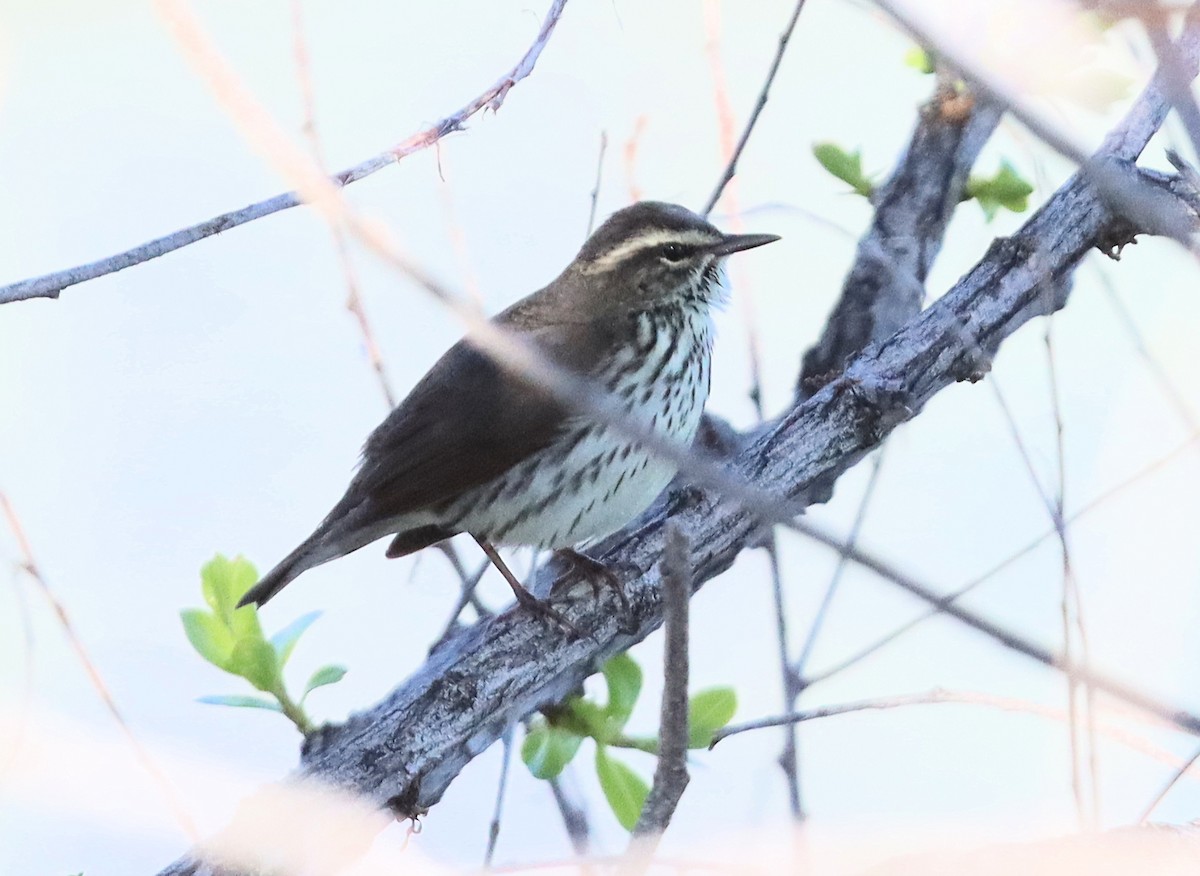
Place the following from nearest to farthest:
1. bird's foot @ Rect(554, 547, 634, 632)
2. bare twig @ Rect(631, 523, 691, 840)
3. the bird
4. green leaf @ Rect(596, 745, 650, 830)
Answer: bare twig @ Rect(631, 523, 691, 840) < green leaf @ Rect(596, 745, 650, 830) < bird's foot @ Rect(554, 547, 634, 632) < the bird

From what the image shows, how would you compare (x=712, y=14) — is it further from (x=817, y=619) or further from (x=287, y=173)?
(x=287, y=173)

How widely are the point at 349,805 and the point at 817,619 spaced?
0.99m

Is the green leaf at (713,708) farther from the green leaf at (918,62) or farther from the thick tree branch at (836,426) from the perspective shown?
the green leaf at (918,62)

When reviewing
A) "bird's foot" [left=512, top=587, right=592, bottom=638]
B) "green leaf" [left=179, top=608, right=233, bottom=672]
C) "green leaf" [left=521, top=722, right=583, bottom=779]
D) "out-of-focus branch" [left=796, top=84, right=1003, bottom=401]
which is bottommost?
"green leaf" [left=521, top=722, right=583, bottom=779]

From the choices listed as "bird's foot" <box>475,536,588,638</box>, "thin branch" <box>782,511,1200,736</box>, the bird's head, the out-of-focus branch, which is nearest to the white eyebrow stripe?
the bird's head

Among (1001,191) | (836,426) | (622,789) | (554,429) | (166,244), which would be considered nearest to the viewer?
(166,244)

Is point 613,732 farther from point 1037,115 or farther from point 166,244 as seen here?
point 1037,115

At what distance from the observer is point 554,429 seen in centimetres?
339

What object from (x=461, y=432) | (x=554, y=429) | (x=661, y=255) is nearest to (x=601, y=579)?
(x=554, y=429)

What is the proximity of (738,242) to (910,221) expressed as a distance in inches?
20.1

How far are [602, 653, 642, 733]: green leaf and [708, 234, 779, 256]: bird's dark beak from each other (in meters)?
1.23

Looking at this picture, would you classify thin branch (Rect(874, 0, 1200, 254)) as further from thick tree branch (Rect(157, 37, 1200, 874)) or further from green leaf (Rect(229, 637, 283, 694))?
green leaf (Rect(229, 637, 283, 694))

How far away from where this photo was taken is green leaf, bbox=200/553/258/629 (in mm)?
2941

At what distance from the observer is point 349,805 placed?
2.54 m
